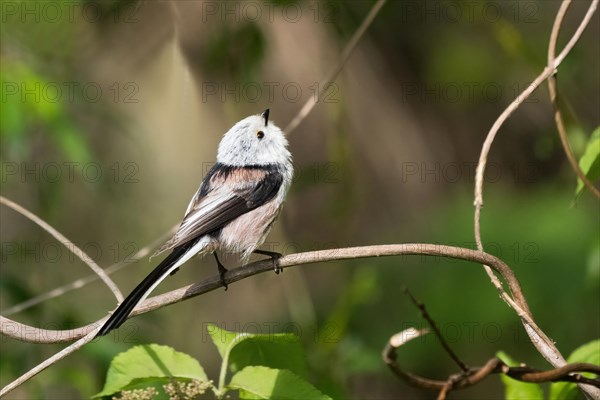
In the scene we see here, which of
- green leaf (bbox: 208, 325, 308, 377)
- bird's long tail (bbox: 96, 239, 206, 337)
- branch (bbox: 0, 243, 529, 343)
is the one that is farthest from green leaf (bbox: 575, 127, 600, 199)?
bird's long tail (bbox: 96, 239, 206, 337)

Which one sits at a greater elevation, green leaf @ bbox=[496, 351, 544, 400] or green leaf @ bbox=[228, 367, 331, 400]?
green leaf @ bbox=[228, 367, 331, 400]

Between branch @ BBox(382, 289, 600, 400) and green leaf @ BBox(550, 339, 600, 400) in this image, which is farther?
green leaf @ BBox(550, 339, 600, 400)

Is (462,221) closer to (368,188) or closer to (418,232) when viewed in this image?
(418,232)

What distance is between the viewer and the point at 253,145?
441 centimetres

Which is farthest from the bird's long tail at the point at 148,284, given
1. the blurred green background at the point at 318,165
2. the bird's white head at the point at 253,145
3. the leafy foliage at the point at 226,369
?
the blurred green background at the point at 318,165

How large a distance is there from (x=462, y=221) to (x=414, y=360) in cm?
127

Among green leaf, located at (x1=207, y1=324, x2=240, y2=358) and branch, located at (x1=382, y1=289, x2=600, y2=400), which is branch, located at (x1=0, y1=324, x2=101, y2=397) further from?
branch, located at (x1=382, y1=289, x2=600, y2=400)

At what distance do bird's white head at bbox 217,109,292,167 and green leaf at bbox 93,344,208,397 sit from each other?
2057mm

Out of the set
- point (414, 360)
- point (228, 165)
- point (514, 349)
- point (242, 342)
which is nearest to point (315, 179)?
point (228, 165)

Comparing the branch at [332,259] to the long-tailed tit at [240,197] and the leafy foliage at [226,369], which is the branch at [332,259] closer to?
the leafy foliage at [226,369]

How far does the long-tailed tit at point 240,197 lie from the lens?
3.69m

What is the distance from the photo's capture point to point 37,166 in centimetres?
657

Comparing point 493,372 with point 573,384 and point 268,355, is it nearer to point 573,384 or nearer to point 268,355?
point 573,384

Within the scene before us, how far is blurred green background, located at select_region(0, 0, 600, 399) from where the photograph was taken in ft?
16.4
